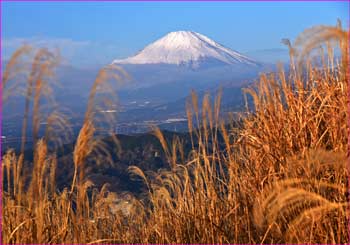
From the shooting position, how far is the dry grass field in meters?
2.48

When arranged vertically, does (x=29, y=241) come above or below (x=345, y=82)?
below

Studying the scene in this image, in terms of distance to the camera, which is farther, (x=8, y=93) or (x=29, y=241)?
(x=29, y=241)

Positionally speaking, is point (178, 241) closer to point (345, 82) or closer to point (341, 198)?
point (341, 198)

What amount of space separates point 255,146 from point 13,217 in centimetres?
146

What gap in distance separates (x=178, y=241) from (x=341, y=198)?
3.13 feet

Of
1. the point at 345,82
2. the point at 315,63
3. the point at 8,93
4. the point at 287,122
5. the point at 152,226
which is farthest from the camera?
the point at 315,63

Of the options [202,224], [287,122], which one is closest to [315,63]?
[287,122]

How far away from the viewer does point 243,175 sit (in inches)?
135

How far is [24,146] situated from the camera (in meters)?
2.51

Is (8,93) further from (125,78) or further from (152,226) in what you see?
(152,226)

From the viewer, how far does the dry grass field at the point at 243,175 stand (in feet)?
8.15

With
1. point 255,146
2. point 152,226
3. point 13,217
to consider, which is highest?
point 255,146

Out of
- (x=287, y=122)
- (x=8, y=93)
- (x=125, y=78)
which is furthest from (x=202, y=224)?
(x=8, y=93)

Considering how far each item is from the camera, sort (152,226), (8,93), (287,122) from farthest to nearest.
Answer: (152,226)
(287,122)
(8,93)
